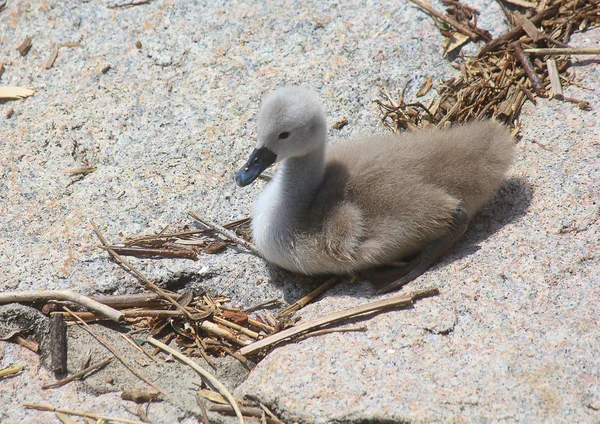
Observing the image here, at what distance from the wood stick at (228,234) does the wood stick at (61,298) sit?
750 millimetres

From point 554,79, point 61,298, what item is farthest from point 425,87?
point 61,298

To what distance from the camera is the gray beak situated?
3404 millimetres

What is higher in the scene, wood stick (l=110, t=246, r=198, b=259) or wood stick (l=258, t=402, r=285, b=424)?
wood stick (l=110, t=246, r=198, b=259)

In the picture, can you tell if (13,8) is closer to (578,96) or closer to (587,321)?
(578,96)

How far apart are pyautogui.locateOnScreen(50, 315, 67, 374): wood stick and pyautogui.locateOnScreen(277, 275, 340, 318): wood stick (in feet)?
3.37

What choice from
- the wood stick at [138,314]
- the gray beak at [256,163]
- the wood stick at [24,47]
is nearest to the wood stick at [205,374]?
the wood stick at [138,314]

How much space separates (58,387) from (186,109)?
2003mm

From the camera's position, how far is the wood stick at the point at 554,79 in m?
3.92

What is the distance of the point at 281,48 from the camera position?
4488mm

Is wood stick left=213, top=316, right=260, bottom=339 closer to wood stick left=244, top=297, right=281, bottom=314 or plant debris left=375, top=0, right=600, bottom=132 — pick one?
wood stick left=244, top=297, right=281, bottom=314

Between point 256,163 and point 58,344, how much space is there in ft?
4.28

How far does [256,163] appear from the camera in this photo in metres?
3.44

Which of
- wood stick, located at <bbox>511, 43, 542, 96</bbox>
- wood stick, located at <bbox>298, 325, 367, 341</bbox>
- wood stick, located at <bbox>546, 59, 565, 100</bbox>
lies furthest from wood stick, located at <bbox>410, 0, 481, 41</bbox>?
wood stick, located at <bbox>298, 325, 367, 341</bbox>

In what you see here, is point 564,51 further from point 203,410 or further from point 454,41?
point 203,410
